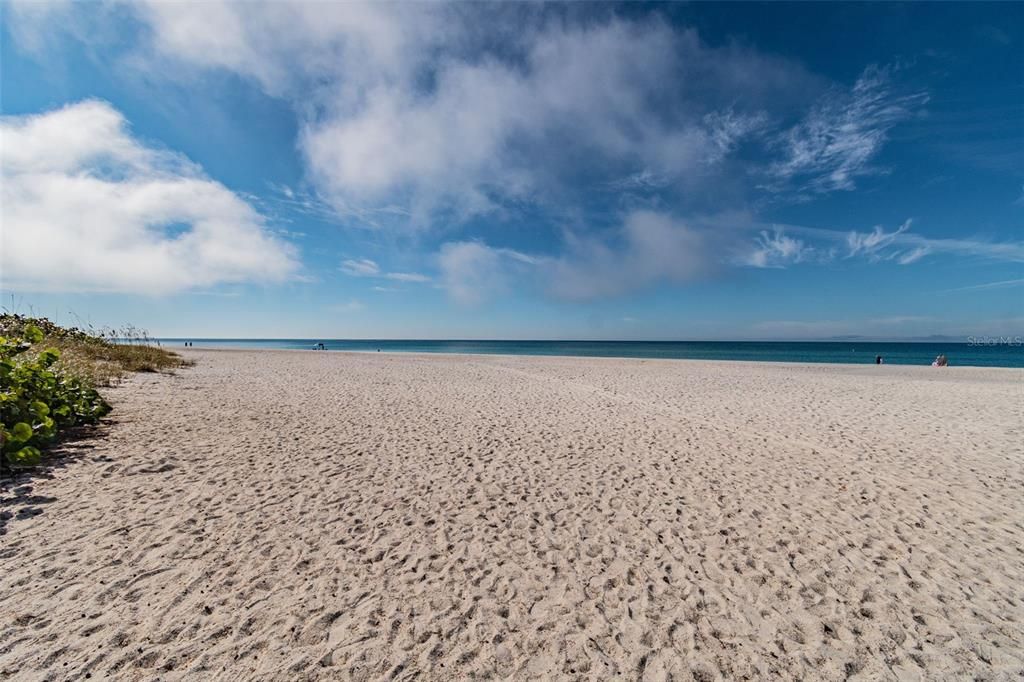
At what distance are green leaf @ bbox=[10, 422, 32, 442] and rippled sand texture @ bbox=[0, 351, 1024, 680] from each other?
2.62 feet

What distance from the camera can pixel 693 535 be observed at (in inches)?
226

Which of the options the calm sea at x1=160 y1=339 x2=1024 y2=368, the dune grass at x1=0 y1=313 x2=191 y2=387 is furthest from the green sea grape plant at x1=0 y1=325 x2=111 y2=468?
the calm sea at x1=160 y1=339 x2=1024 y2=368

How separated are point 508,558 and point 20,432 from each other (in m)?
8.18

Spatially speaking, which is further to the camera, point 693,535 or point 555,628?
point 693,535

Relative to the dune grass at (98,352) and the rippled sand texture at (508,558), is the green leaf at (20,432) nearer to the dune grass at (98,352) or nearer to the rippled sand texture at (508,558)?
the rippled sand texture at (508,558)

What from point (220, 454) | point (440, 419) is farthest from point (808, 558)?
point (220, 454)

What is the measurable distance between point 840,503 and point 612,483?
377 cm

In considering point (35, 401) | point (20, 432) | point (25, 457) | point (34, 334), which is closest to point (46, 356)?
point (34, 334)

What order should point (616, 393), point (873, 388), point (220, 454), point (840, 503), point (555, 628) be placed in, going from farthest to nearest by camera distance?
point (873, 388) → point (616, 393) → point (220, 454) → point (840, 503) → point (555, 628)

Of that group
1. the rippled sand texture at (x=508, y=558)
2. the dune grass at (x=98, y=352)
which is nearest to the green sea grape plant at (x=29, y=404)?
the rippled sand texture at (x=508, y=558)

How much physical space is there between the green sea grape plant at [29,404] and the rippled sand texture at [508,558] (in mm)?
667

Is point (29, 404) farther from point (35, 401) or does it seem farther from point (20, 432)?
point (20, 432)

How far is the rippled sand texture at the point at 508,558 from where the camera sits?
3637 millimetres

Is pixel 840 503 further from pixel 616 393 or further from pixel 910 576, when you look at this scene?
pixel 616 393
